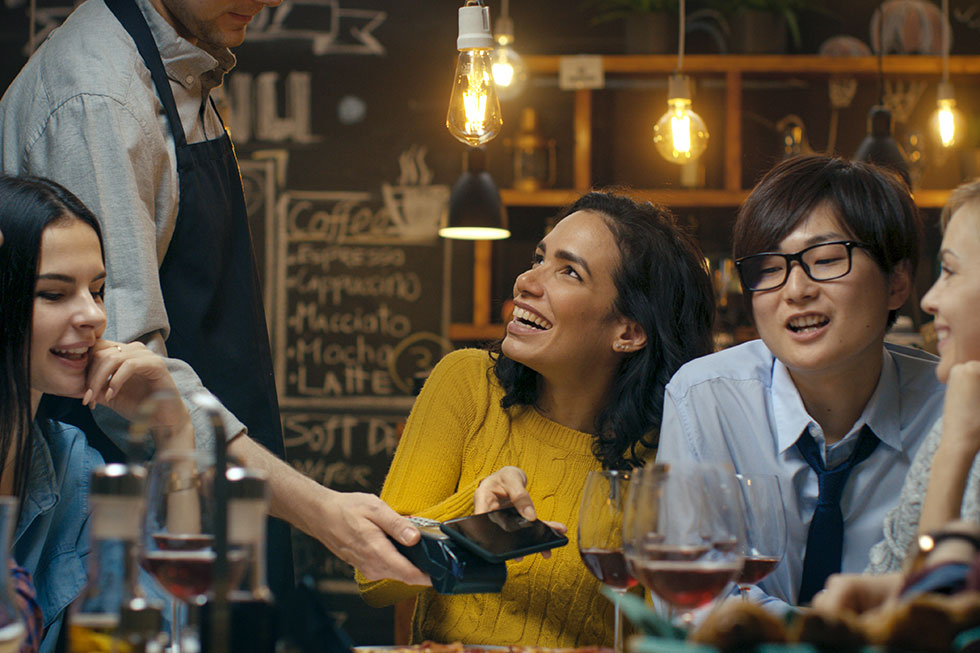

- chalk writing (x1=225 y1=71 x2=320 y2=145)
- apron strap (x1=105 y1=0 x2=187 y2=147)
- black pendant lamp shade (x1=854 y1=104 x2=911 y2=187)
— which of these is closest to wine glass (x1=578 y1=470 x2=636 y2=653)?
apron strap (x1=105 y1=0 x2=187 y2=147)

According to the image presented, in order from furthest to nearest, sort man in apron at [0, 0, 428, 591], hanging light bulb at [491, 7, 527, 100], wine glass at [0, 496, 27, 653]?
hanging light bulb at [491, 7, 527, 100], man in apron at [0, 0, 428, 591], wine glass at [0, 496, 27, 653]

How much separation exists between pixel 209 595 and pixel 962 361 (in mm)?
867

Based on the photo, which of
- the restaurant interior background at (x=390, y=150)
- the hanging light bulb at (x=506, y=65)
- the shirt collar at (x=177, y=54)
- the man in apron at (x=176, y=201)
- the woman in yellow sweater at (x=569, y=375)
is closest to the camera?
the man in apron at (x=176, y=201)

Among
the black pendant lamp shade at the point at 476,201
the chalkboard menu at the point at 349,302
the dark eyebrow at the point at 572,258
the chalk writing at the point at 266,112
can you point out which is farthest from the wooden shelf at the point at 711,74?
the dark eyebrow at the point at 572,258

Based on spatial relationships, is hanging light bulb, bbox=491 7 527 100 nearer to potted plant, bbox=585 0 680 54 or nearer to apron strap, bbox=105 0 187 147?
potted plant, bbox=585 0 680 54

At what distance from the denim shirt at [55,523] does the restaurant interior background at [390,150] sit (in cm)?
283

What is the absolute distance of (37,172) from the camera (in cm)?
157

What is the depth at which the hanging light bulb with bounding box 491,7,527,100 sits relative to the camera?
3293 mm

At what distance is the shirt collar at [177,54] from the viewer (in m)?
1.67

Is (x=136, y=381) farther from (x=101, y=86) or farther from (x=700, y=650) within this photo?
(x=700, y=650)

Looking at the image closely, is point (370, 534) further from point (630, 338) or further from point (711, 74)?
point (711, 74)

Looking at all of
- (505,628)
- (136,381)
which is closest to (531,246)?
(505,628)

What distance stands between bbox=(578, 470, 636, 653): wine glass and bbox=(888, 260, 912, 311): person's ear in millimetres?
717

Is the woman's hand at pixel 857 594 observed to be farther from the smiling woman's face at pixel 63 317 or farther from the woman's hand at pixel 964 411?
the smiling woman's face at pixel 63 317
